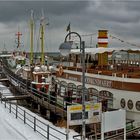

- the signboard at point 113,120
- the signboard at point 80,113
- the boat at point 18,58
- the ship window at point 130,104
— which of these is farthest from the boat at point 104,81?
the boat at point 18,58

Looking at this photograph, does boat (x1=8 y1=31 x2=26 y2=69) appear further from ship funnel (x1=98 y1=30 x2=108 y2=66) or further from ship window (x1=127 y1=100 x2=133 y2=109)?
ship window (x1=127 y1=100 x2=133 y2=109)

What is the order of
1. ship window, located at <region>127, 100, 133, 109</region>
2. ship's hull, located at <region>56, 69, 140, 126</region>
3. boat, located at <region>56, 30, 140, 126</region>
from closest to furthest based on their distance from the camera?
ship's hull, located at <region>56, 69, 140, 126</region> → boat, located at <region>56, 30, 140, 126</region> → ship window, located at <region>127, 100, 133, 109</region>

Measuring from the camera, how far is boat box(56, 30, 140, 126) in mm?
20109

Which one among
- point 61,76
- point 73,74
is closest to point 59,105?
point 73,74

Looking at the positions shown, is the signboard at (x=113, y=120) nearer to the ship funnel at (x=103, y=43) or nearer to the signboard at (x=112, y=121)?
the signboard at (x=112, y=121)

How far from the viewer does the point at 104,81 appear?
872 inches

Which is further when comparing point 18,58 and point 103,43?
point 18,58

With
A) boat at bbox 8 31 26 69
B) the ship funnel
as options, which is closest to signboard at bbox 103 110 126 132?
the ship funnel

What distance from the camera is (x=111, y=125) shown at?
13805mm

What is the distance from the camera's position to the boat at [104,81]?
66.0ft

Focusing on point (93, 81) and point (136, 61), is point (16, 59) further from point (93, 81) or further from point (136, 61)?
point (93, 81)

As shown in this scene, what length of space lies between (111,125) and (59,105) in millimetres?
11003

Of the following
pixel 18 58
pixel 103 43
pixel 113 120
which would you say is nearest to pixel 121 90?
pixel 113 120

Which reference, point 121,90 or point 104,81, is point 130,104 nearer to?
point 121,90
